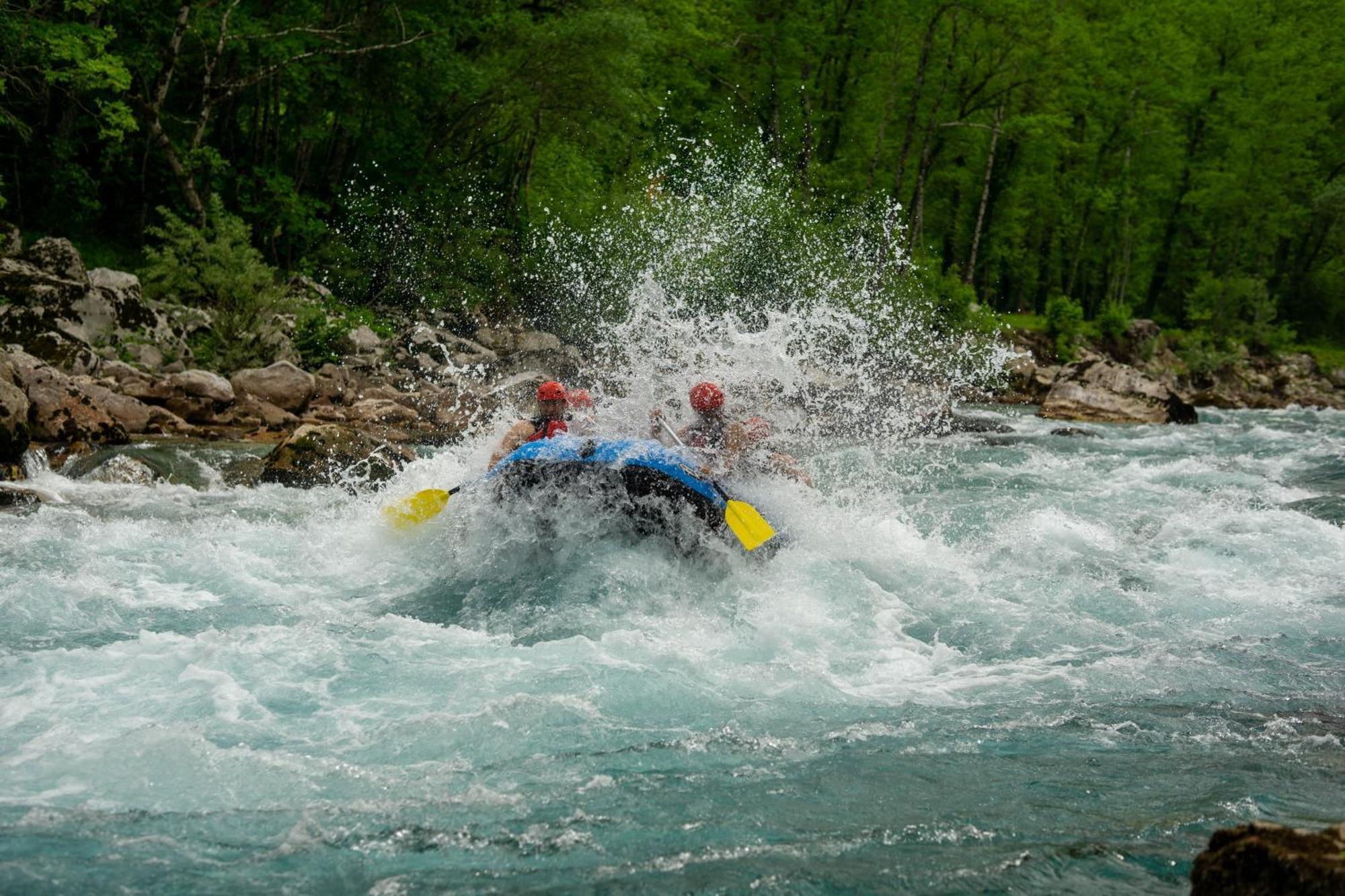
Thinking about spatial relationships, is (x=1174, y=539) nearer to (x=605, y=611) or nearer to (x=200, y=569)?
(x=605, y=611)

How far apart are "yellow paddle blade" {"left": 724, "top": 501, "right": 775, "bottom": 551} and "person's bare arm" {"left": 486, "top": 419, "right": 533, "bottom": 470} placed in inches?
68.7

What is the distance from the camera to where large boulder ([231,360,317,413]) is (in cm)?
1349

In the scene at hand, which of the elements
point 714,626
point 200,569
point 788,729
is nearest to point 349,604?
point 200,569

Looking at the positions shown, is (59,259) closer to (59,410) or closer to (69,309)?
(69,309)

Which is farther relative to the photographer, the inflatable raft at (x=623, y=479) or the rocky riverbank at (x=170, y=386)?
the rocky riverbank at (x=170, y=386)

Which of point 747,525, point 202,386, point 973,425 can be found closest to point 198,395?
point 202,386

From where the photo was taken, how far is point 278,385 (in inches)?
536

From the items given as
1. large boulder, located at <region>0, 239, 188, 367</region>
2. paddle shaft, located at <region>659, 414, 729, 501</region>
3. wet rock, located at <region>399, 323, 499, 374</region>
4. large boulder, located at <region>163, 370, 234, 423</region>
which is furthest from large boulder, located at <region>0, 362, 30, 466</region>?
wet rock, located at <region>399, 323, 499, 374</region>

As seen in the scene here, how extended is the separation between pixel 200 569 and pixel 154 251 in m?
10.3

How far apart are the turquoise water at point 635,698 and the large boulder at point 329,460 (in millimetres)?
494

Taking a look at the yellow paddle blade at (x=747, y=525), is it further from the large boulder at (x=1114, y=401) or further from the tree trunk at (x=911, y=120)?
the tree trunk at (x=911, y=120)

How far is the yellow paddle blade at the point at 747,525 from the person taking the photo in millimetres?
6957

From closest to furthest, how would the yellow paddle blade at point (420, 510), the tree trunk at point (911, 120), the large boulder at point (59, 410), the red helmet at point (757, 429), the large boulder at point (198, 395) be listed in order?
the yellow paddle blade at point (420, 510) → the red helmet at point (757, 429) → the large boulder at point (59, 410) → the large boulder at point (198, 395) → the tree trunk at point (911, 120)

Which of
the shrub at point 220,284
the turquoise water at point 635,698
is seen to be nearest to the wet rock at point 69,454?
the turquoise water at point 635,698
